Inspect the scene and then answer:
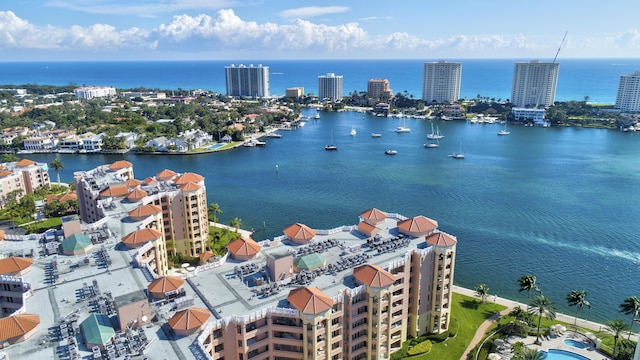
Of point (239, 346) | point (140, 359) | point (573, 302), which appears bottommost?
point (573, 302)

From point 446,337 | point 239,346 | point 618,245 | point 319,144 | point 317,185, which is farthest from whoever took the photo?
point 319,144

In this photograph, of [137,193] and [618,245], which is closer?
[137,193]

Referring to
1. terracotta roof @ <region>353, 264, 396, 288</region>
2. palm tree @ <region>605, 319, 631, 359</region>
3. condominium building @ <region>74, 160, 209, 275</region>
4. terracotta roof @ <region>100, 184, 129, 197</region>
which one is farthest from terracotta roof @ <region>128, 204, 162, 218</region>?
palm tree @ <region>605, 319, 631, 359</region>

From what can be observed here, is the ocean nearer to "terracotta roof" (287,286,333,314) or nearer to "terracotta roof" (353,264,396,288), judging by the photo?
"terracotta roof" (353,264,396,288)

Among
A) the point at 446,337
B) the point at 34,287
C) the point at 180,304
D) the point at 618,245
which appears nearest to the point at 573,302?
the point at 446,337

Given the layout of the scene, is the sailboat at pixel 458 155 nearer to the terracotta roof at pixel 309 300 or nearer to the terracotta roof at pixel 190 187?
the terracotta roof at pixel 190 187

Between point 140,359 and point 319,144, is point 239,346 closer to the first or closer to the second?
point 140,359
